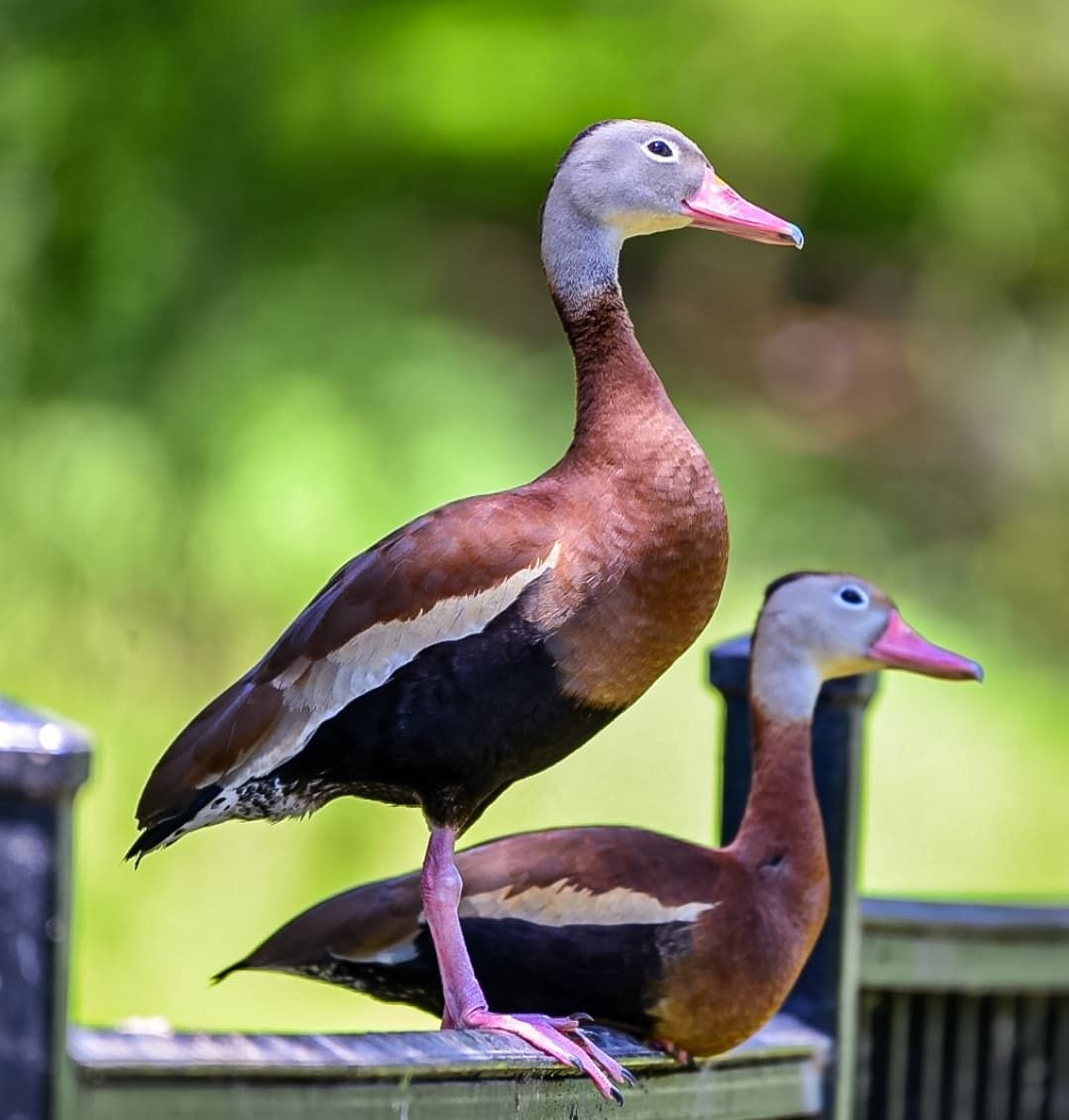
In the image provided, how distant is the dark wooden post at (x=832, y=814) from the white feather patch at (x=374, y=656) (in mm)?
505

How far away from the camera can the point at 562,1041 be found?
1.51 metres

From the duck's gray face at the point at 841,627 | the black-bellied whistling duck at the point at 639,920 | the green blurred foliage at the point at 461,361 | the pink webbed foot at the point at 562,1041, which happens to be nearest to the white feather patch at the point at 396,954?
the black-bellied whistling duck at the point at 639,920

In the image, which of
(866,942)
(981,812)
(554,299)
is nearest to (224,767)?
(554,299)

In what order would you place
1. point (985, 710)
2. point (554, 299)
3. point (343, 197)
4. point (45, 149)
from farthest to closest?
point (343, 197), point (45, 149), point (985, 710), point (554, 299)

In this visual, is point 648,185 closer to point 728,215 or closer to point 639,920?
point 728,215

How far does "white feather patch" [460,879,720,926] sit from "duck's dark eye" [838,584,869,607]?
316 millimetres

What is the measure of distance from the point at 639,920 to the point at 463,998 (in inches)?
7.2

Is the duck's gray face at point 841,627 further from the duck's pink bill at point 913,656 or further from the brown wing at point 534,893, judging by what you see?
the brown wing at point 534,893

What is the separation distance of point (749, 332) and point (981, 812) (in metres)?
2.32

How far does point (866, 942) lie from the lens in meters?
2.12

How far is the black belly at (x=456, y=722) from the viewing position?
1513 mm

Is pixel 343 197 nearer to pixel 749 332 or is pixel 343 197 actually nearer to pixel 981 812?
pixel 749 332

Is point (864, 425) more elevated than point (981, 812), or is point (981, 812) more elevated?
point (864, 425)

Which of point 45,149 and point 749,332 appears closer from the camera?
point 45,149
